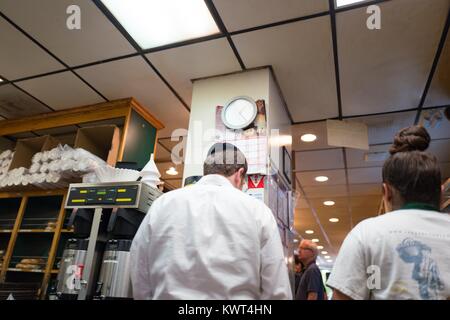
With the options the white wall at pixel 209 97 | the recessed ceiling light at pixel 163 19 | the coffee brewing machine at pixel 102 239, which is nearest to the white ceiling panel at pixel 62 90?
the recessed ceiling light at pixel 163 19

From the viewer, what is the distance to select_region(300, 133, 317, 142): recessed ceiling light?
3.36 m

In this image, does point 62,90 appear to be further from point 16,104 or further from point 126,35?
point 126,35

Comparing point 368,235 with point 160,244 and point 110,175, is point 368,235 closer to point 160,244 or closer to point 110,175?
point 160,244

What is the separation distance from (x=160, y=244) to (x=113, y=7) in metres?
1.51

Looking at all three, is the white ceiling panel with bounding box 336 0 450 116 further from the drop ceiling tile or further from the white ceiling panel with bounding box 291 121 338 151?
the drop ceiling tile

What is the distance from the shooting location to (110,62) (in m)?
2.39

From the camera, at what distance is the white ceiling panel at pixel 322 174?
4406 millimetres

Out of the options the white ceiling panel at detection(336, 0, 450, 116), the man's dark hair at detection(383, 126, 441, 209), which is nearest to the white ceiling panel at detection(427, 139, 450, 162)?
the white ceiling panel at detection(336, 0, 450, 116)

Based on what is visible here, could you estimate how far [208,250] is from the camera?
1072mm

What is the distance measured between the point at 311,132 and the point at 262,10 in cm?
172

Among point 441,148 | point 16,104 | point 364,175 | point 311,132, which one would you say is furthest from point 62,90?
point 441,148

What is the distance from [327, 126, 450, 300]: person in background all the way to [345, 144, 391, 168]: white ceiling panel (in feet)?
9.34

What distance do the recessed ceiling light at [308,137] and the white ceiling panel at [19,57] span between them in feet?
7.75

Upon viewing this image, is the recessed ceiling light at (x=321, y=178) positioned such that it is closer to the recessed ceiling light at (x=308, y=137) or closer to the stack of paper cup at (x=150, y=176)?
the recessed ceiling light at (x=308, y=137)
